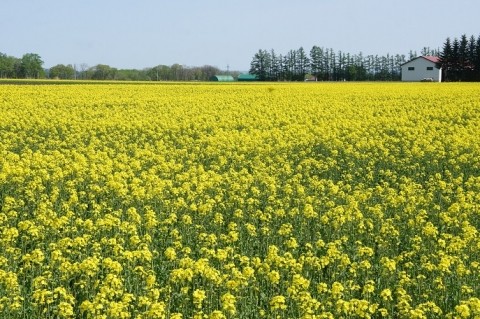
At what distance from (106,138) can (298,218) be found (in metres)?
11.4

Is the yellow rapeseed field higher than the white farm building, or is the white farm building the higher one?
the white farm building

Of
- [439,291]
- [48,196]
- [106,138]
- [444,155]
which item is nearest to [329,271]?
[439,291]

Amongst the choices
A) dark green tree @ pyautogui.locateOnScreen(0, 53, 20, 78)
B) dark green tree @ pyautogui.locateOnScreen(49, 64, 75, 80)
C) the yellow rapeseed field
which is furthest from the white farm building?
the yellow rapeseed field

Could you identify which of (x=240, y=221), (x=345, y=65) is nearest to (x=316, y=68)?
(x=345, y=65)

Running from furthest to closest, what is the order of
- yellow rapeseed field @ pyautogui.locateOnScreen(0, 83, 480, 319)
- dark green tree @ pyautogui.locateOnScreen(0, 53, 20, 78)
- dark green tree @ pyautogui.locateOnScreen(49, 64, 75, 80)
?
dark green tree @ pyautogui.locateOnScreen(49, 64, 75, 80)
dark green tree @ pyautogui.locateOnScreen(0, 53, 20, 78)
yellow rapeseed field @ pyautogui.locateOnScreen(0, 83, 480, 319)

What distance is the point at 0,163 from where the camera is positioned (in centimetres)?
1556

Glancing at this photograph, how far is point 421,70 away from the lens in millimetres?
101562

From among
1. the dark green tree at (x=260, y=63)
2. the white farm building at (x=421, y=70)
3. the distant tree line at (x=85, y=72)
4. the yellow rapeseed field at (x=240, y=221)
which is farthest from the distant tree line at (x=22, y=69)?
the yellow rapeseed field at (x=240, y=221)

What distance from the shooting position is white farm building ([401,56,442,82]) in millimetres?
98875

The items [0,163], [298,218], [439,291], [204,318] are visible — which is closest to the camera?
[204,318]

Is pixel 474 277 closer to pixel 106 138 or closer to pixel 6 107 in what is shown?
pixel 106 138

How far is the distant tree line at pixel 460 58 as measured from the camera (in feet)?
296

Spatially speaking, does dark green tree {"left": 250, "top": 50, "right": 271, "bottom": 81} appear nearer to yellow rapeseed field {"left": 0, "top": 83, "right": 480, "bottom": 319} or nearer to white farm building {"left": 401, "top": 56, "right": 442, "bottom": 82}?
white farm building {"left": 401, "top": 56, "right": 442, "bottom": 82}

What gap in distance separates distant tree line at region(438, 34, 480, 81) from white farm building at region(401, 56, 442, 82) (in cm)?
421
